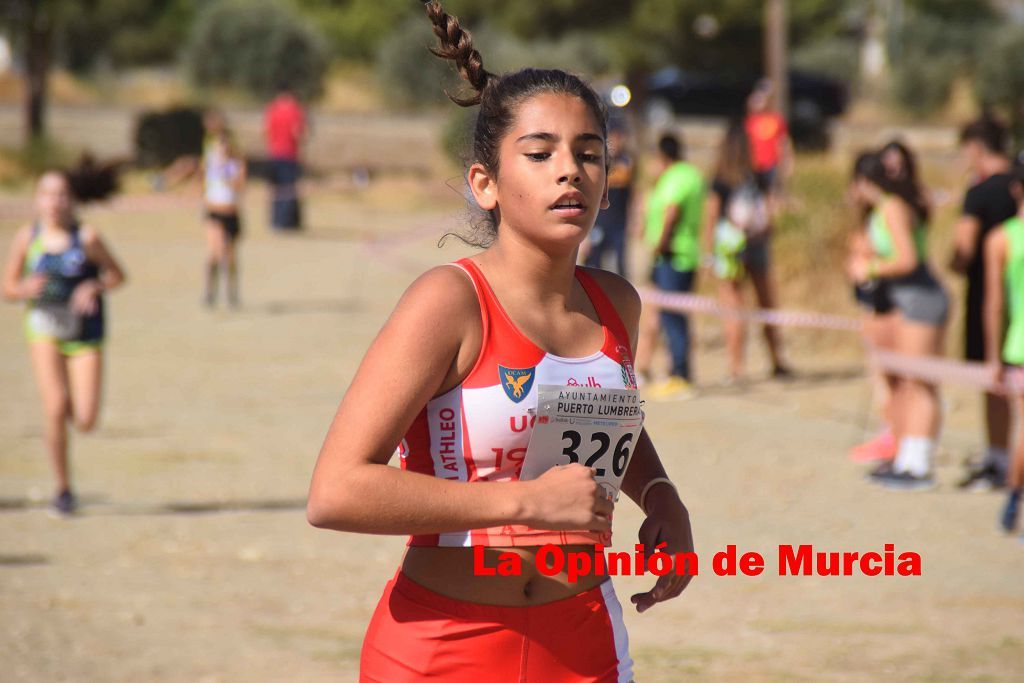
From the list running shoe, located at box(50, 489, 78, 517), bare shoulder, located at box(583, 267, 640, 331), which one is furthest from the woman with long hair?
bare shoulder, located at box(583, 267, 640, 331)

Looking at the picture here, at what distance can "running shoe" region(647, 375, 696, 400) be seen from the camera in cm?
1221

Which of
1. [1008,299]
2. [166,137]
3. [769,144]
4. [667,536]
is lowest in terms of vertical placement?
[667,536]

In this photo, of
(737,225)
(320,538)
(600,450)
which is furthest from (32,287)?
(737,225)

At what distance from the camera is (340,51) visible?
5359cm

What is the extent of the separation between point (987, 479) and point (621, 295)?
660 centimetres

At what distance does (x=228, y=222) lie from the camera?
16344 mm

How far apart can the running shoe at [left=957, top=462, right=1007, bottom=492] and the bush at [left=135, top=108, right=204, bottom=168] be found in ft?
79.5

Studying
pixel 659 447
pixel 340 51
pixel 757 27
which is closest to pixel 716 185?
pixel 659 447

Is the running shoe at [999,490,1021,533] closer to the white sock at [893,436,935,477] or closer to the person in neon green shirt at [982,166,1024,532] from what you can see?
the person in neon green shirt at [982,166,1024,532]

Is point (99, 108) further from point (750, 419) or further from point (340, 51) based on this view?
point (750, 419)

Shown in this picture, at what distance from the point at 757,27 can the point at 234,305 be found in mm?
27480

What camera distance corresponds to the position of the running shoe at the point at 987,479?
910cm

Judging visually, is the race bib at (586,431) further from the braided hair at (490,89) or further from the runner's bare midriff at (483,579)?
the braided hair at (490,89)

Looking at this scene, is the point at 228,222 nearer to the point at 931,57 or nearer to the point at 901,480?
the point at 901,480
